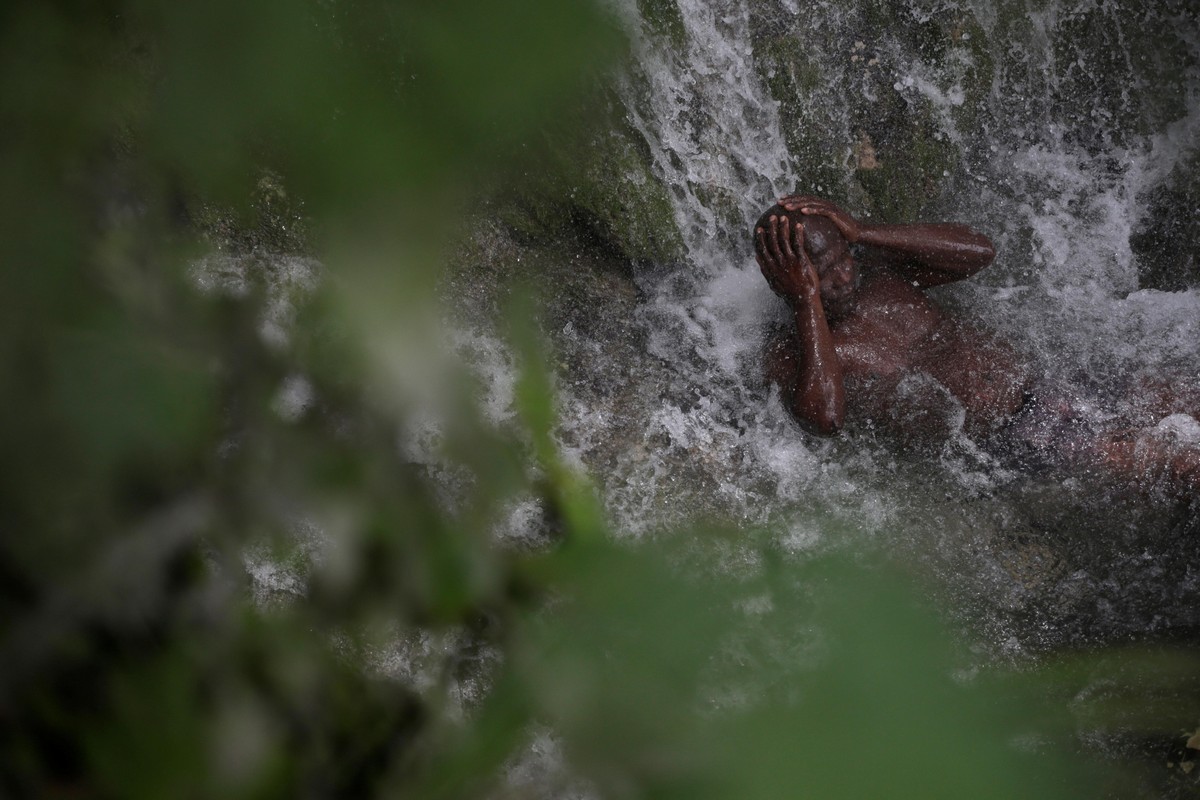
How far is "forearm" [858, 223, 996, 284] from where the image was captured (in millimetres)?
2088

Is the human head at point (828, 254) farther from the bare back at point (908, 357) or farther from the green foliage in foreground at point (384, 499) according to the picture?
the green foliage in foreground at point (384, 499)

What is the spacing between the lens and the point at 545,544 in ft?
7.77

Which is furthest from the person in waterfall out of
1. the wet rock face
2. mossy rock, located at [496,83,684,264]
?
mossy rock, located at [496,83,684,264]

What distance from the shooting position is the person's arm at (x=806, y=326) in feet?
6.41

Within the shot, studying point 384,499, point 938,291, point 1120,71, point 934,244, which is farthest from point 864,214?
point 384,499

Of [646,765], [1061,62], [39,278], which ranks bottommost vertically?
[646,765]

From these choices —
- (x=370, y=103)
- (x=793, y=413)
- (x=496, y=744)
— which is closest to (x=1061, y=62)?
(x=793, y=413)

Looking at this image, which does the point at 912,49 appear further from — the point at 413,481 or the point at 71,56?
the point at 71,56

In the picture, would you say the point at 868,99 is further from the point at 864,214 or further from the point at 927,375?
the point at 927,375

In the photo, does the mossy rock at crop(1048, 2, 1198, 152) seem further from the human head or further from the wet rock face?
the human head

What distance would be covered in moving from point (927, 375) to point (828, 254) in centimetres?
51

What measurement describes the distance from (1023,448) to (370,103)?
88.7 inches

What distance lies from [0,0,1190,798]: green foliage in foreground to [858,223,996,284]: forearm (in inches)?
37.8

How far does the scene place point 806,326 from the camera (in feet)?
6.68
